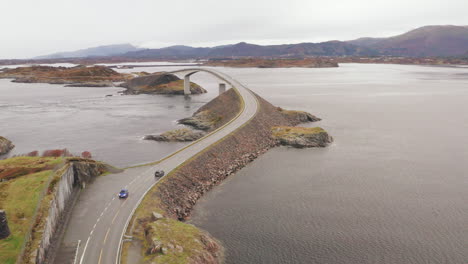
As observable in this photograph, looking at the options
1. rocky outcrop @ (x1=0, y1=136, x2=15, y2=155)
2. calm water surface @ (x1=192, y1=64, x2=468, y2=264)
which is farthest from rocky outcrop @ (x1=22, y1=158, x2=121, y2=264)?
rocky outcrop @ (x1=0, y1=136, x2=15, y2=155)

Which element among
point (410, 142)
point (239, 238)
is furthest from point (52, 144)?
point (410, 142)

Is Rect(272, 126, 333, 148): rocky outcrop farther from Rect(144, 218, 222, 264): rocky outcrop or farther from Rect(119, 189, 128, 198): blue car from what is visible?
Rect(119, 189, 128, 198): blue car

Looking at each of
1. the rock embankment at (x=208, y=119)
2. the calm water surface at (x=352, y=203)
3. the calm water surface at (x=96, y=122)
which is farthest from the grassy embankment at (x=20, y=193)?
the rock embankment at (x=208, y=119)

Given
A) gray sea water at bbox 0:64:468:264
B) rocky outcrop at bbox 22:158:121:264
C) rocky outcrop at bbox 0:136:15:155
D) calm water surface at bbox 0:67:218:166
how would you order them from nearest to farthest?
rocky outcrop at bbox 22:158:121:264, gray sea water at bbox 0:64:468:264, rocky outcrop at bbox 0:136:15:155, calm water surface at bbox 0:67:218:166

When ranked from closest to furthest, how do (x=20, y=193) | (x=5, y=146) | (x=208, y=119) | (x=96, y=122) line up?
(x=20, y=193)
(x=5, y=146)
(x=208, y=119)
(x=96, y=122)

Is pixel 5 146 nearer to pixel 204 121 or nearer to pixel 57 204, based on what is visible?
pixel 57 204

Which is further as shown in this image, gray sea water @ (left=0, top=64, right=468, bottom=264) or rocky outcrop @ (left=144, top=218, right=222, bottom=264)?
gray sea water @ (left=0, top=64, right=468, bottom=264)

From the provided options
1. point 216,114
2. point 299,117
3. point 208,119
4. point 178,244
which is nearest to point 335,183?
point 178,244
